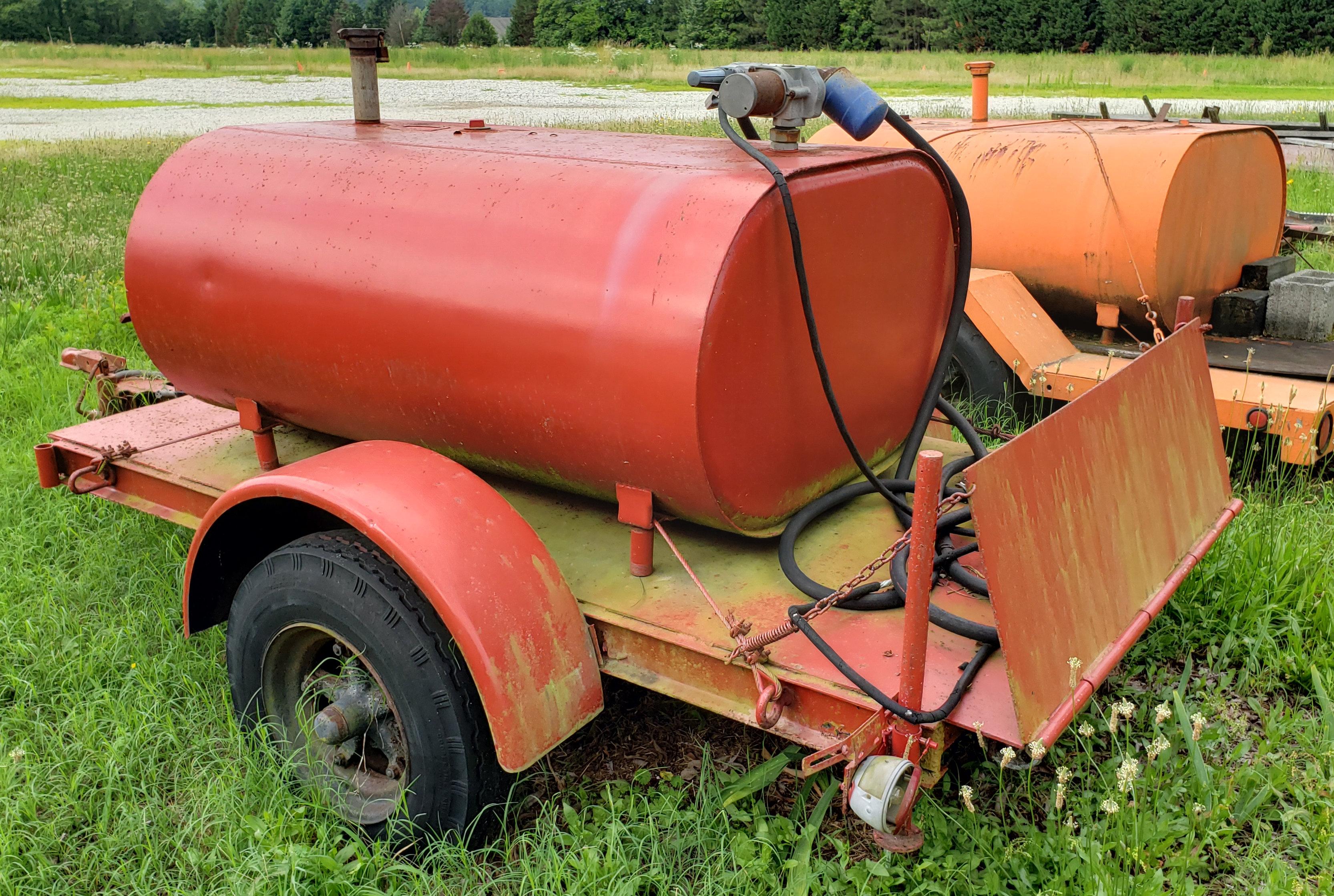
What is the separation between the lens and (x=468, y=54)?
33219mm

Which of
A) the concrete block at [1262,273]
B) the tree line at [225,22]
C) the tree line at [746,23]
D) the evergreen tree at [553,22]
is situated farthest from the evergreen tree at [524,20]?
the concrete block at [1262,273]

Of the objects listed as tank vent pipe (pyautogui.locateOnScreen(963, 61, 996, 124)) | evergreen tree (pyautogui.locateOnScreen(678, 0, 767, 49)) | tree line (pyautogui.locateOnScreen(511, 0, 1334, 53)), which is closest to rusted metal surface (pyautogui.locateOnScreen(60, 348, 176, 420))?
tank vent pipe (pyautogui.locateOnScreen(963, 61, 996, 124))

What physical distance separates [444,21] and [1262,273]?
2437 inches

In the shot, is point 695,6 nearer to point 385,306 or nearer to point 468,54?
point 468,54

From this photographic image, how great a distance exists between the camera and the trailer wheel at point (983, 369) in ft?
15.1

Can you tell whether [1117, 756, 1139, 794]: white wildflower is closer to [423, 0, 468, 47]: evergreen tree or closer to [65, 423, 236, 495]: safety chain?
[65, 423, 236, 495]: safety chain

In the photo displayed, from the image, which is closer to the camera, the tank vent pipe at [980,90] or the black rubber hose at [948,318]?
the black rubber hose at [948,318]

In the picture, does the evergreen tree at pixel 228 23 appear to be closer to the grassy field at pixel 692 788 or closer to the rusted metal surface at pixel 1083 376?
the rusted metal surface at pixel 1083 376

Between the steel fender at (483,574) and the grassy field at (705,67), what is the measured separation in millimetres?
21497

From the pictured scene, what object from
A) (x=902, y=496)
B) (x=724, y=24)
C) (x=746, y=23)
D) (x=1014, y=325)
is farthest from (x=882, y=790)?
(x=724, y=24)

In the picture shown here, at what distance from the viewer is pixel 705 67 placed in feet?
96.7

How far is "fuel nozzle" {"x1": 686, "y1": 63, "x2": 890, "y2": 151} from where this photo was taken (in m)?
2.42

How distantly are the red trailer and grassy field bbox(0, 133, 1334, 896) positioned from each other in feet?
0.76

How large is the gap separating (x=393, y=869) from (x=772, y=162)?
1.73 m
